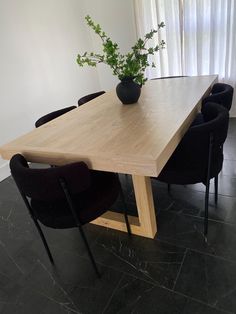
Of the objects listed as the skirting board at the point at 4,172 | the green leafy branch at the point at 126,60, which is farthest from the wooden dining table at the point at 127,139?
the skirting board at the point at 4,172

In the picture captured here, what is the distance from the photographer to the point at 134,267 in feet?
4.99

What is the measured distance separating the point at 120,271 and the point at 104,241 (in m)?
0.29

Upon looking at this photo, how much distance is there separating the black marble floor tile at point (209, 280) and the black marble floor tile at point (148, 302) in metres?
0.05

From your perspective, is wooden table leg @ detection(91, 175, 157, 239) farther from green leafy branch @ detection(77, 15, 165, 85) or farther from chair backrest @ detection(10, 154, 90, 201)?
green leafy branch @ detection(77, 15, 165, 85)

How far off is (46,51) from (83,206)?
256 centimetres

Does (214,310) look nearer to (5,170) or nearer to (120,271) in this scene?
(120,271)

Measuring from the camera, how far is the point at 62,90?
3.51m

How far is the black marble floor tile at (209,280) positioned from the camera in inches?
49.9

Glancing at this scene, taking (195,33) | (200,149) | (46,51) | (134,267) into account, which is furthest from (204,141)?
(46,51)

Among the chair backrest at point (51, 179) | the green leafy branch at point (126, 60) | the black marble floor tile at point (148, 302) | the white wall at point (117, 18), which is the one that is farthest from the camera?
the white wall at point (117, 18)

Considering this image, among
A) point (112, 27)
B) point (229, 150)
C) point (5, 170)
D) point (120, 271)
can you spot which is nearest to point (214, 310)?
point (120, 271)

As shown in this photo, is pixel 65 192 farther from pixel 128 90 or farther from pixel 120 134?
pixel 128 90

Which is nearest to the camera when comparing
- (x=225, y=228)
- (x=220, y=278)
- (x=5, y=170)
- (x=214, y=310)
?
(x=214, y=310)

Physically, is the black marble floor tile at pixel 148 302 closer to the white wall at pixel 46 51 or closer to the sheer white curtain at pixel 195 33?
the white wall at pixel 46 51
